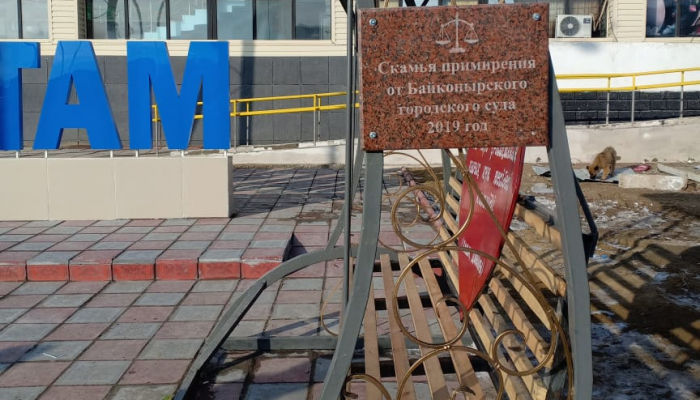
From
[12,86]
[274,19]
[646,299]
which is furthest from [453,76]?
[274,19]

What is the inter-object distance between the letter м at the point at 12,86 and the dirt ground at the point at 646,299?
5.48 m

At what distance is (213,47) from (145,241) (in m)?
2.32

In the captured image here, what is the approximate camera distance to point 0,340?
460cm

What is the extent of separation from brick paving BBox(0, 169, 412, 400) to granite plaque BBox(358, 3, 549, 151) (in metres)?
1.87

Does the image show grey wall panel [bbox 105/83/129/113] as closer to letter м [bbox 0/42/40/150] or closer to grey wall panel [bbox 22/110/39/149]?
grey wall panel [bbox 22/110/39/149]

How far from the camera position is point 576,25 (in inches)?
653

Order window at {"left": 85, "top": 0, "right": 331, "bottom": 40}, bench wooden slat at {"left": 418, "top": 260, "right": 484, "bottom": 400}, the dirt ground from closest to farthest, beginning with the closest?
bench wooden slat at {"left": 418, "top": 260, "right": 484, "bottom": 400} → the dirt ground → window at {"left": 85, "top": 0, "right": 331, "bottom": 40}

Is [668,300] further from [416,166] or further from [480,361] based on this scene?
[416,166]

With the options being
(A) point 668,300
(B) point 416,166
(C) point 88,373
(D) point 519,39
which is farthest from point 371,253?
(B) point 416,166

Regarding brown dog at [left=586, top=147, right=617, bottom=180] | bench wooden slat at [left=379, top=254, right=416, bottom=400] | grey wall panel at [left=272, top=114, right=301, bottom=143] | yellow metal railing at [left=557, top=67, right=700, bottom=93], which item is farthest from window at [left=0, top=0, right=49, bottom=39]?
bench wooden slat at [left=379, top=254, right=416, bottom=400]

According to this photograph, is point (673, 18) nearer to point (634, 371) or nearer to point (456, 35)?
point (634, 371)

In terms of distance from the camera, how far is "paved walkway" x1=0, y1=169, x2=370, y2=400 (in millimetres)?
3945

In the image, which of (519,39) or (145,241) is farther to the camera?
(145,241)

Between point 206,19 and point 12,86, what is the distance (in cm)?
927
